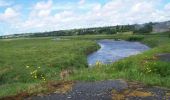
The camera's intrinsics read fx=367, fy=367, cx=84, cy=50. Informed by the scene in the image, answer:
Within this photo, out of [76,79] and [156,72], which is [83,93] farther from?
[156,72]

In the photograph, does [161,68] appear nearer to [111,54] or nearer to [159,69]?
[159,69]

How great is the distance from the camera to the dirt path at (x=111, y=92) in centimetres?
1461

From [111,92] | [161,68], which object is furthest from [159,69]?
[111,92]

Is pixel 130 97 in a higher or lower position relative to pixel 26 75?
higher

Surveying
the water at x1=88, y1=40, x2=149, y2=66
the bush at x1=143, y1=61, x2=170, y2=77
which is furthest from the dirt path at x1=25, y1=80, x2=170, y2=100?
the water at x1=88, y1=40, x2=149, y2=66

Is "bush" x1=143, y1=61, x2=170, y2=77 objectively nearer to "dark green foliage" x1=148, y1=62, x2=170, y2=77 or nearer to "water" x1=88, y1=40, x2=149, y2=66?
"dark green foliage" x1=148, y1=62, x2=170, y2=77

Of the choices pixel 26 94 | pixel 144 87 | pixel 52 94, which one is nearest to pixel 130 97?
pixel 144 87

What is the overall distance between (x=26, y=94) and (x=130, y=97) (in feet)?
15.2

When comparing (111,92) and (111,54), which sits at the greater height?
(111,92)

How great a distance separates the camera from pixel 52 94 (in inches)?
620

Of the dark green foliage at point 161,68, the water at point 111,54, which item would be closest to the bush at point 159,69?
the dark green foliage at point 161,68

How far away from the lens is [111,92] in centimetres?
1538

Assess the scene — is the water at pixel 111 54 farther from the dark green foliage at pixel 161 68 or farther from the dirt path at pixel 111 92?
the dirt path at pixel 111 92

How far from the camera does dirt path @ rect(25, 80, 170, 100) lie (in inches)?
575
